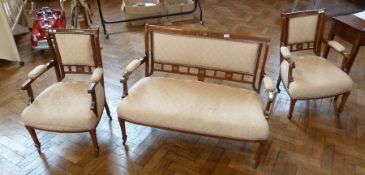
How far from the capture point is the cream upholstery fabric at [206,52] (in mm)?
2215

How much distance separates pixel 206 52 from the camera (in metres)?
2.28

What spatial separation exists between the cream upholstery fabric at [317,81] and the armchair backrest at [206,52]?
36 cm

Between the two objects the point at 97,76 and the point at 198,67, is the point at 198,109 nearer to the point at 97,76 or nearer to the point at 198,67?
the point at 198,67

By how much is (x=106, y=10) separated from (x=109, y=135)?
120 inches

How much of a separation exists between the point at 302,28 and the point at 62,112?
2149 millimetres

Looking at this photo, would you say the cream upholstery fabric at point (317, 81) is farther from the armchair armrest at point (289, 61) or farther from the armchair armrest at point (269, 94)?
the armchair armrest at point (269, 94)

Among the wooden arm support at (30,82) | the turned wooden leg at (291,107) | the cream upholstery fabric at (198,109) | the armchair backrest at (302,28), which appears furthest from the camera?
the armchair backrest at (302,28)

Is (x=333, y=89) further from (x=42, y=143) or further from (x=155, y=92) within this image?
(x=42, y=143)

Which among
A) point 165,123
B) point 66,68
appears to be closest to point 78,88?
point 66,68

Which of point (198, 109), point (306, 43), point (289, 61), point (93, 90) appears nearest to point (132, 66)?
point (93, 90)

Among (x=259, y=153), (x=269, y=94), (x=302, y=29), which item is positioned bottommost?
(x=259, y=153)

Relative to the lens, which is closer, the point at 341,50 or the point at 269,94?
the point at 269,94

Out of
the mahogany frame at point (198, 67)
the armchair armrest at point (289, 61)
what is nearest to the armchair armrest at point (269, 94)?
the mahogany frame at point (198, 67)

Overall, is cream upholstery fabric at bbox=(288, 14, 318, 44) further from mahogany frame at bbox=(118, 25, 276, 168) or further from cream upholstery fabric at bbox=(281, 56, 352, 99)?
mahogany frame at bbox=(118, 25, 276, 168)
